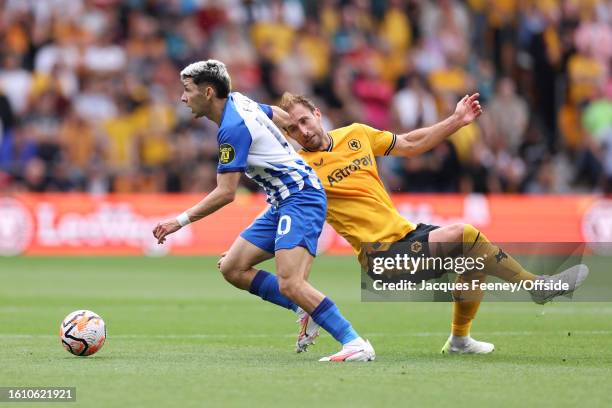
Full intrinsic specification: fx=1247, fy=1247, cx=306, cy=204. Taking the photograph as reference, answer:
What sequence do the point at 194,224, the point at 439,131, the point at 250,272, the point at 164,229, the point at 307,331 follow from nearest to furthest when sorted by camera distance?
the point at 164,229 < the point at 307,331 < the point at 250,272 < the point at 439,131 < the point at 194,224

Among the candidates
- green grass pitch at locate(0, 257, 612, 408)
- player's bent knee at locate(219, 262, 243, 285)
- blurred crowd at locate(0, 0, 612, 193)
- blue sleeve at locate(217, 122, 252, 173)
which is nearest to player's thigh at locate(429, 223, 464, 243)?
green grass pitch at locate(0, 257, 612, 408)

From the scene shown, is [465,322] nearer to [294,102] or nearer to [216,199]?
[294,102]

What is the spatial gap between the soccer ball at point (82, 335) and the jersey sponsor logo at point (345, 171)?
2232 millimetres

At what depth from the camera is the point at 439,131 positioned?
10.5 meters

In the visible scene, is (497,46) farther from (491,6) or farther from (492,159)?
(492,159)

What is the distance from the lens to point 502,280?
1022 centimetres

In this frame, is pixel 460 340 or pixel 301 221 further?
pixel 460 340

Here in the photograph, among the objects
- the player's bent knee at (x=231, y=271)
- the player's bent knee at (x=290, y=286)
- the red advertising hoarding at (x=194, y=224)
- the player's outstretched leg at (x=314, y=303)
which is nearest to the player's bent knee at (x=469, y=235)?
the player's outstretched leg at (x=314, y=303)

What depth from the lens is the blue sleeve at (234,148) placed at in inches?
365

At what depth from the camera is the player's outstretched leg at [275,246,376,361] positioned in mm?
9344

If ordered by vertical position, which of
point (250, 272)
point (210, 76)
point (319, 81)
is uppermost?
point (319, 81)

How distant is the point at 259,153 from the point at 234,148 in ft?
0.97

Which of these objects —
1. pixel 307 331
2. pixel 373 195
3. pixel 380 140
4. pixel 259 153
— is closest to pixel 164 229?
pixel 259 153

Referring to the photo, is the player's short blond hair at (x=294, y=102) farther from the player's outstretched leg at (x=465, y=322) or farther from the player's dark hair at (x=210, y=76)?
the player's outstretched leg at (x=465, y=322)
